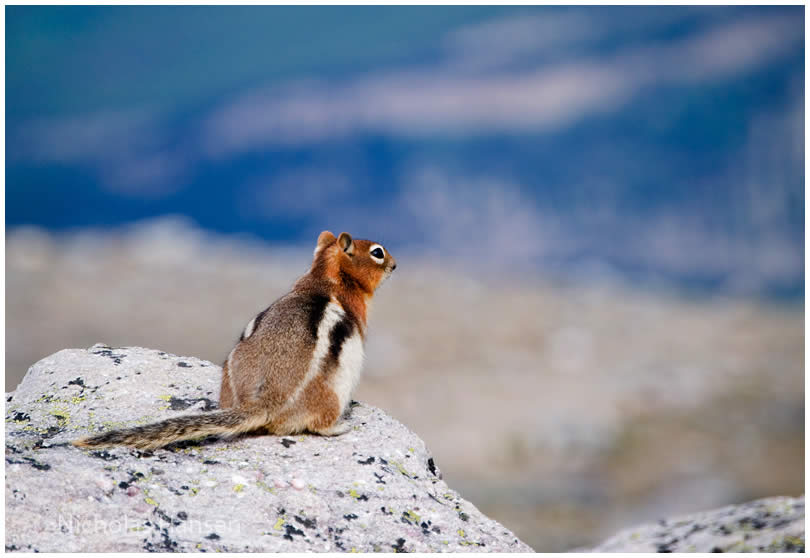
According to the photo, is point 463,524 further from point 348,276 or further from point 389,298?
point 389,298

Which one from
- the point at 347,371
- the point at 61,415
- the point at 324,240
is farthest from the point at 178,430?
the point at 324,240

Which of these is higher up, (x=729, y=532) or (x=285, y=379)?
(x=285, y=379)

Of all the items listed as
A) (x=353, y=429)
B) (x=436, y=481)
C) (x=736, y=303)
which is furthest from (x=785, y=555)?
(x=736, y=303)

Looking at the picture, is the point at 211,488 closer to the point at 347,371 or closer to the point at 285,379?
the point at 285,379

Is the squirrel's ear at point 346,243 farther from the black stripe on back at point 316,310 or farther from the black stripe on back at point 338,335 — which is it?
the black stripe on back at point 338,335

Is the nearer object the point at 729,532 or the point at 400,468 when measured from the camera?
the point at 400,468

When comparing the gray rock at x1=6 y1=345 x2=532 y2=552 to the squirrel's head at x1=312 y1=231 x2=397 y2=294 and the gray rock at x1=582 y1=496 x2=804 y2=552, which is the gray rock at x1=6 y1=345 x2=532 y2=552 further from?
the gray rock at x1=582 y1=496 x2=804 y2=552
